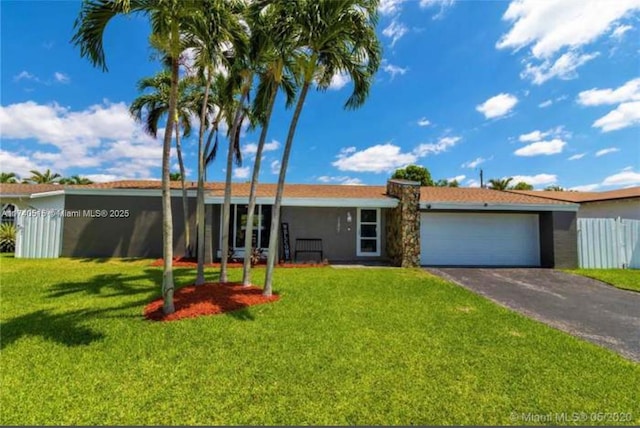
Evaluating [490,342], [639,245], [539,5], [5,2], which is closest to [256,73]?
[5,2]

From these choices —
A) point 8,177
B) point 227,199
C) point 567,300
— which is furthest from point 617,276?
point 8,177

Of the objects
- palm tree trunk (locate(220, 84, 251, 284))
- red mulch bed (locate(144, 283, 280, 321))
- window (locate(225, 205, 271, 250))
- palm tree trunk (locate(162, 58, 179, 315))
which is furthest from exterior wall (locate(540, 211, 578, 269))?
palm tree trunk (locate(162, 58, 179, 315))

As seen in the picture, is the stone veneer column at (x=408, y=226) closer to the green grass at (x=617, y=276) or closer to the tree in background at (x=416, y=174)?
the green grass at (x=617, y=276)

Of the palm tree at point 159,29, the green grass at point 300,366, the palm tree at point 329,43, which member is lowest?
the green grass at point 300,366

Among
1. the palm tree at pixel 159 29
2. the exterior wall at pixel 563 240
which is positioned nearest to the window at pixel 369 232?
the exterior wall at pixel 563 240

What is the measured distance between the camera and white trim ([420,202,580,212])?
12.5 m

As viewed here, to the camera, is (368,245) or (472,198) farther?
(368,245)

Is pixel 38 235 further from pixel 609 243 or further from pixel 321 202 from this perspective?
pixel 609 243

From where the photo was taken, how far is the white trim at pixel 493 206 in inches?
494

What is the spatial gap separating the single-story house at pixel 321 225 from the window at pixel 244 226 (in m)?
0.05

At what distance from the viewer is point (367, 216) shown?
14523 millimetres

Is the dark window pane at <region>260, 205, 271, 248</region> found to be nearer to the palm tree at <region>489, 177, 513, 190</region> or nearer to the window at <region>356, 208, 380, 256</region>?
the window at <region>356, 208, 380, 256</region>

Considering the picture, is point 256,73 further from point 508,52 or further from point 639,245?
point 639,245

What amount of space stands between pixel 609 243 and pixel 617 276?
2.58 meters
